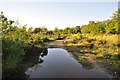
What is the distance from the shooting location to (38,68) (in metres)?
16.8

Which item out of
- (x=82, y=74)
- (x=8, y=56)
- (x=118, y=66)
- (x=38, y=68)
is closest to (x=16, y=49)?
(x=8, y=56)

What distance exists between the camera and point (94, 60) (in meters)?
19.2

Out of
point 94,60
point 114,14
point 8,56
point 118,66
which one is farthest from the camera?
point 114,14

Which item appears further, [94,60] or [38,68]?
[94,60]

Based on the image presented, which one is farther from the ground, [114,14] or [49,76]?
[114,14]

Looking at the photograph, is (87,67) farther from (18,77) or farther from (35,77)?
(18,77)

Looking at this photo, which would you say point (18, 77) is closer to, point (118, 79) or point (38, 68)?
point (38, 68)

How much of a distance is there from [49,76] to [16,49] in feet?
9.70

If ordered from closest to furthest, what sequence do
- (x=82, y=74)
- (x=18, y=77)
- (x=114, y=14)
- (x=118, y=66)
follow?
(x=18, y=77), (x=82, y=74), (x=118, y=66), (x=114, y=14)

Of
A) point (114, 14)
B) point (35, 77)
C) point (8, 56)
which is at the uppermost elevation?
point (114, 14)

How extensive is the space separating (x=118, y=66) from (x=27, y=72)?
7.13 meters

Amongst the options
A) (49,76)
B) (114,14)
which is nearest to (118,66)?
(49,76)

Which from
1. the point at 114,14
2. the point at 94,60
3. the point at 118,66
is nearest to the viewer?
the point at 118,66

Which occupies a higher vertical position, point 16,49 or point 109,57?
point 16,49
